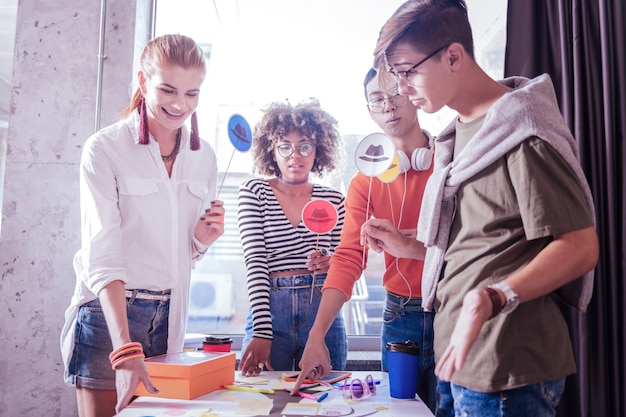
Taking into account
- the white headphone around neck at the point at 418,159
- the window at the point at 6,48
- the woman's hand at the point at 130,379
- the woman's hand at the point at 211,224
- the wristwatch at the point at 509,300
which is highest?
the window at the point at 6,48

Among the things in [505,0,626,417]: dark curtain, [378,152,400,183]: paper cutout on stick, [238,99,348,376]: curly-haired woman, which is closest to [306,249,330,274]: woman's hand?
[238,99,348,376]: curly-haired woman

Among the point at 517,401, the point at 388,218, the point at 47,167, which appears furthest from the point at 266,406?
the point at 47,167

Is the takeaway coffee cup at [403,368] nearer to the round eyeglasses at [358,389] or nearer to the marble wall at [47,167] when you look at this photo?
the round eyeglasses at [358,389]

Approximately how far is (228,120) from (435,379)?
3.39 feet

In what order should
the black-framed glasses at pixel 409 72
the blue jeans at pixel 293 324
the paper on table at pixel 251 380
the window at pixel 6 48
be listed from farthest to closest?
the window at pixel 6 48, the blue jeans at pixel 293 324, the paper on table at pixel 251 380, the black-framed glasses at pixel 409 72

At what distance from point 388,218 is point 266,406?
804 mm

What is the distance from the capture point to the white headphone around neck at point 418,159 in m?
1.80

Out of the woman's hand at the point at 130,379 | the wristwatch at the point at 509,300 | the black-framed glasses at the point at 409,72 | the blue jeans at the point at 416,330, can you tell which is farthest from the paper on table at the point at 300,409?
the black-framed glasses at the point at 409,72

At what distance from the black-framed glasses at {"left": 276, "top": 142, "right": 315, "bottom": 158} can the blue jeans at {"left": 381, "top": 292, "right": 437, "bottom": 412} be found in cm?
72

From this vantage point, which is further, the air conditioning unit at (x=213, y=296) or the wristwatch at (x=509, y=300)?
the air conditioning unit at (x=213, y=296)

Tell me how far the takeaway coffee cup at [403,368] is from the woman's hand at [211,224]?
26.2 inches

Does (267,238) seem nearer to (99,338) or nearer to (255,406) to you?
(99,338)

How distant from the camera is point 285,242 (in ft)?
6.77

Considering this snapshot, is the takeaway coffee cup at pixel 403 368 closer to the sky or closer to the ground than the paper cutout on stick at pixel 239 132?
A: closer to the ground
